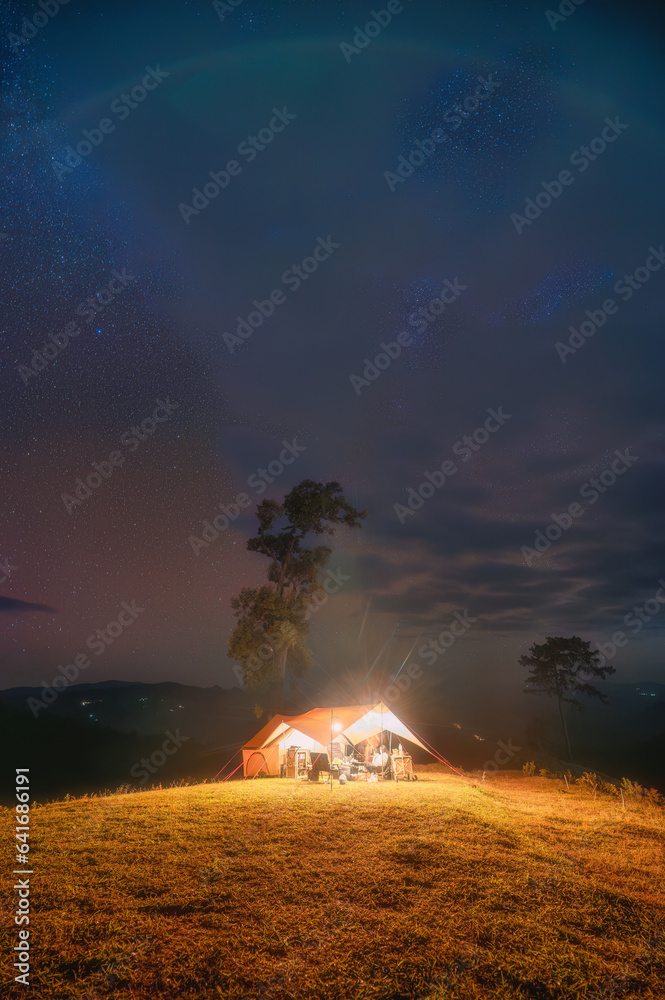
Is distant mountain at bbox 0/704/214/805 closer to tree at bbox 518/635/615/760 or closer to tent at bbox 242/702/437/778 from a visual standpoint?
tent at bbox 242/702/437/778

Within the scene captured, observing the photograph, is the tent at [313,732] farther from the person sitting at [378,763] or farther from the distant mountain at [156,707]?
the distant mountain at [156,707]

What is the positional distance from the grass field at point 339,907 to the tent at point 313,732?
8.03 m

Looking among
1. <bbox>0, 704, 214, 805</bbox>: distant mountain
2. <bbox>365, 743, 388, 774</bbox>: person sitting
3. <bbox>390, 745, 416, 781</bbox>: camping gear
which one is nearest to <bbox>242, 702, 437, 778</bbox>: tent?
<bbox>365, 743, 388, 774</bbox>: person sitting

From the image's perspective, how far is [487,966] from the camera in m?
3.85

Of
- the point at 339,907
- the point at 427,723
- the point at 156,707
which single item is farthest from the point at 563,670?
the point at 156,707

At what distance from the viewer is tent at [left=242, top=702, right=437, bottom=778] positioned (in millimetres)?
16344

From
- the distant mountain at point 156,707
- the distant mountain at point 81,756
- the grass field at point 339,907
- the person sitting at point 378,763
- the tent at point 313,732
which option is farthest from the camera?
the distant mountain at point 156,707

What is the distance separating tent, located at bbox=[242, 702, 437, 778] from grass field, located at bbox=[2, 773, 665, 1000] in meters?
8.03

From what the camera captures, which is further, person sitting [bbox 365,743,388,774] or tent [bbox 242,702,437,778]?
tent [bbox 242,702,437,778]

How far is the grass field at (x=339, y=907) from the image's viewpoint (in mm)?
3615

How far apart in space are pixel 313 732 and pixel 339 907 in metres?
12.1

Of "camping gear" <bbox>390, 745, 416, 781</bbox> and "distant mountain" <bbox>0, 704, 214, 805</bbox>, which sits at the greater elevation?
"camping gear" <bbox>390, 745, 416, 781</bbox>

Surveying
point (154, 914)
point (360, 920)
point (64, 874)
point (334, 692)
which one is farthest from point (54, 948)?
point (334, 692)

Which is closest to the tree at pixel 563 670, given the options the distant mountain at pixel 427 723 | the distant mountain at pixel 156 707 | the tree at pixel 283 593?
the distant mountain at pixel 427 723
